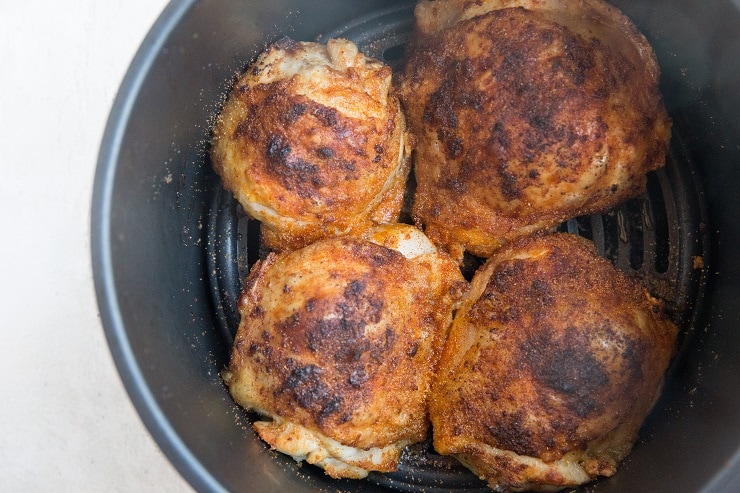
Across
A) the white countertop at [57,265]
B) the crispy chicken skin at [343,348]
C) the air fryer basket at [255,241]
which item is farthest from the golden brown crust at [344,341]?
the white countertop at [57,265]

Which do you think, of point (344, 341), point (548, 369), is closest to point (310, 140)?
point (344, 341)

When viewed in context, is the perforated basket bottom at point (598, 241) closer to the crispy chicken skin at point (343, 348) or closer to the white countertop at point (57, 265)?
the crispy chicken skin at point (343, 348)

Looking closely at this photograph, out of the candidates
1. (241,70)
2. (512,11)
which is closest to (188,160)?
(241,70)

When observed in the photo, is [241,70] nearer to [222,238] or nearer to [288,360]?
[222,238]

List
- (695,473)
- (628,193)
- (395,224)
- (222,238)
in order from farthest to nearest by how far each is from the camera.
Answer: (222,238)
(395,224)
(628,193)
(695,473)

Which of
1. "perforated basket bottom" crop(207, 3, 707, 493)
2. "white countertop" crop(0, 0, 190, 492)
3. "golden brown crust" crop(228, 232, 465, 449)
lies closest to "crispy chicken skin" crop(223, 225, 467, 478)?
"golden brown crust" crop(228, 232, 465, 449)
